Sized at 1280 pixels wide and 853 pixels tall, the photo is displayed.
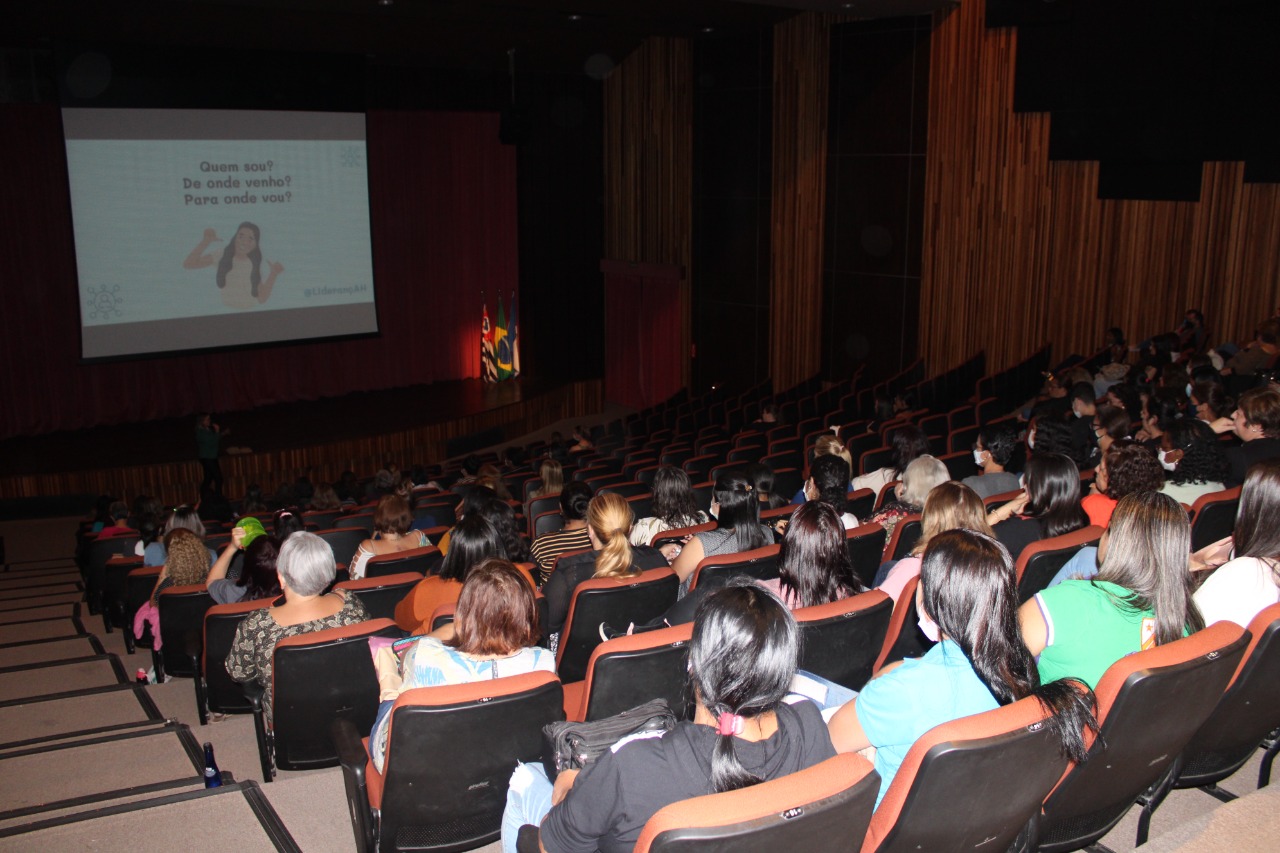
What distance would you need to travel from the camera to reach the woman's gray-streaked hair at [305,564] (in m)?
3.61

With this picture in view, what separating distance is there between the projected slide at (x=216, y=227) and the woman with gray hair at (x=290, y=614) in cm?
1149

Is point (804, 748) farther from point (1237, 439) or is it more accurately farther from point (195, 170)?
point (195, 170)

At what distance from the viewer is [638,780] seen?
6.74 feet

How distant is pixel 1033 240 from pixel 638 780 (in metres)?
11.6

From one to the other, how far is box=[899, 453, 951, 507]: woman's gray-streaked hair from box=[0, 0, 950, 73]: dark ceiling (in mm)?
8589

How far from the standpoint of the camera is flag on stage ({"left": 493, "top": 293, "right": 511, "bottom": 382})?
17.8 meters

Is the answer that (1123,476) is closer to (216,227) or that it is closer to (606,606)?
(606,606)

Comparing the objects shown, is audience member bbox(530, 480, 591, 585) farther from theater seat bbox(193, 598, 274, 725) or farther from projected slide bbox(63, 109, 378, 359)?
projected slide bbox(63, 109, 378, 359)

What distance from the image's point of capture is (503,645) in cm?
294

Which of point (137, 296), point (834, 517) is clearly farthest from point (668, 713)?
point (137, 296)

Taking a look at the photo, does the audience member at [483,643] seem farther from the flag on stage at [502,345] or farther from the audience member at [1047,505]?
the flag on stage at [502,345]

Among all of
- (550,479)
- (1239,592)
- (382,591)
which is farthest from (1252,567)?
(550,479)

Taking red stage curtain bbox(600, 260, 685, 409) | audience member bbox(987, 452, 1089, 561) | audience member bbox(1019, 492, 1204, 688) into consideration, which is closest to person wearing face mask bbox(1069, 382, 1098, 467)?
audience member bbox(987, 452, 1089, 561)

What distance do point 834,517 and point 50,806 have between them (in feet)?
8.30
